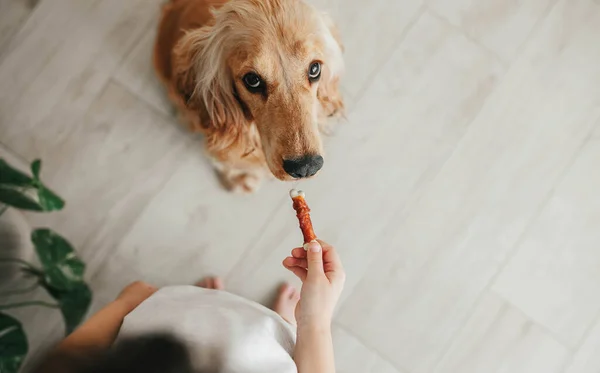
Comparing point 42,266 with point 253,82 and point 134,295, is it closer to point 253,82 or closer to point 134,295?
point 134,295

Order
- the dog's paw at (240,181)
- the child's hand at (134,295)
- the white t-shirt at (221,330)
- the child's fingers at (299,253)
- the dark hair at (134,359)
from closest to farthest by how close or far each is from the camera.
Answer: the dark hair at (134,359), the white t-shirt at (221,330), the child's fingers at (299,253), the child's hand at (134,295), the dog's paw at (240,181)

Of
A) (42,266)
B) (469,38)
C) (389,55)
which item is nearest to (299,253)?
(42,266)

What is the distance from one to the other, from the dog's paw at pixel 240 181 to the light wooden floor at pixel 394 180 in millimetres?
40

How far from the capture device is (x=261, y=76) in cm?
125

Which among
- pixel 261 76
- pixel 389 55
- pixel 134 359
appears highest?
pixel 389 55

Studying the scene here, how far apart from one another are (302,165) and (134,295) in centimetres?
67

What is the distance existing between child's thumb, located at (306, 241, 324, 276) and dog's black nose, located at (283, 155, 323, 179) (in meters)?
0.18

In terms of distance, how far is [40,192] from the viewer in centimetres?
123

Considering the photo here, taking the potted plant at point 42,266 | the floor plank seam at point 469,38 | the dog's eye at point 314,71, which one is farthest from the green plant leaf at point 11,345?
the floor plank seam at point 469,38

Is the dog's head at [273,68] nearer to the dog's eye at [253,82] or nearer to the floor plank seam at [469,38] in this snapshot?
the dog's eye at [253,82]

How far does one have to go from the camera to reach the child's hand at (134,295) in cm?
147

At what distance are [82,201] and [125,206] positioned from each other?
156mm

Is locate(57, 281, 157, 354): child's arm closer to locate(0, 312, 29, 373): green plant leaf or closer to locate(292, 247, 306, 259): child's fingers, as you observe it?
locate(0, 312, 29, 373): green plant leaf

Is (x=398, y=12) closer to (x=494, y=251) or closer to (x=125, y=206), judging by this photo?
(x=494, y=251)
